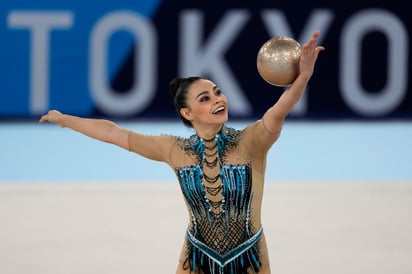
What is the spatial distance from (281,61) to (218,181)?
54cm

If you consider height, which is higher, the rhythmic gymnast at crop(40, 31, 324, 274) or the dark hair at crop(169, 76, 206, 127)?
the dark hair at crop(169, 76, 206, 127)

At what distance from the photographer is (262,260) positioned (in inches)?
146

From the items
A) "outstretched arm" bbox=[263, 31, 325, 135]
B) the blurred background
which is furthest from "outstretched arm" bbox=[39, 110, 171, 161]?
the blurred background

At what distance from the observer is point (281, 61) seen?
3.51m

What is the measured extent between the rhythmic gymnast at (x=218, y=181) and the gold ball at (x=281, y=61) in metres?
0.18

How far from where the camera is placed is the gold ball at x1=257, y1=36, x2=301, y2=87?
3496 mm

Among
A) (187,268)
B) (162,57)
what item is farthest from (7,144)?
(187,268)

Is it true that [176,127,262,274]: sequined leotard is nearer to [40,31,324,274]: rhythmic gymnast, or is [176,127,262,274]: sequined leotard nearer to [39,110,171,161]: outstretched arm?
[40,31,324,274]: rhythmic gymnast

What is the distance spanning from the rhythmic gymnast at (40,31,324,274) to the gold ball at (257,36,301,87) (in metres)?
0.18

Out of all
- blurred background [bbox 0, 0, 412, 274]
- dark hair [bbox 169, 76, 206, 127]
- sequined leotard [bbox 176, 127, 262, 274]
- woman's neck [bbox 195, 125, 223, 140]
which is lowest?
sequined leotard [bbox 176, 127, 262, 274]

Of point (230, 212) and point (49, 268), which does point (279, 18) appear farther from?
point (230, 212)

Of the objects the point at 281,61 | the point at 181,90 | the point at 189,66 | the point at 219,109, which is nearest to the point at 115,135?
the point at 181,90

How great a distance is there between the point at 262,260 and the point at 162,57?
6.69 m

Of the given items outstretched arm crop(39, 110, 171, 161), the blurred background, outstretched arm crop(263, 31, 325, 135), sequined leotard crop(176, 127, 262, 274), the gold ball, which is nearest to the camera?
outstretched arm crop(263, 31, 325, 135)
